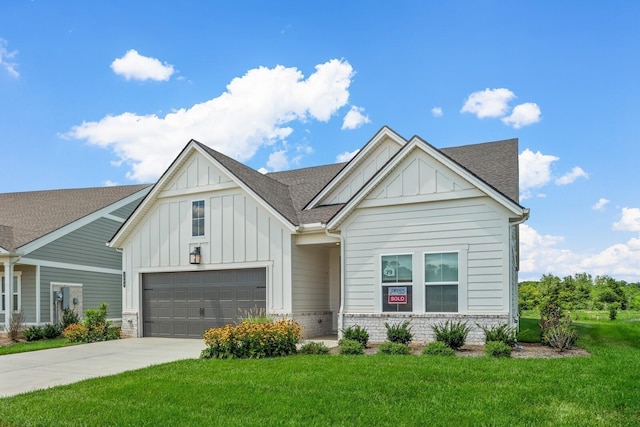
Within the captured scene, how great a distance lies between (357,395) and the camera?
7.46m

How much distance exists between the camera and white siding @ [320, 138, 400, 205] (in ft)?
57.7

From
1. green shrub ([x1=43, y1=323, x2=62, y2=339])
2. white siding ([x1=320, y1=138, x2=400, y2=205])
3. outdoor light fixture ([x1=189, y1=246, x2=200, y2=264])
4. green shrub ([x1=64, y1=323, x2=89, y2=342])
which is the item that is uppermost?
white siding ([x1=320, y1=138, x2=400, y2=205])

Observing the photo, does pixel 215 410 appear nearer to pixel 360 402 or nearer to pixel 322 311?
A: pixel 360 402

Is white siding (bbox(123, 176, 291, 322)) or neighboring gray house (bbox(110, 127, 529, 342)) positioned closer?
neighboring gray house (bbox(110, 127, 529, 342))

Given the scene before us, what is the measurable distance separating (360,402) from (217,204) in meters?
11.5

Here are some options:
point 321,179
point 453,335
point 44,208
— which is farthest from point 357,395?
point 44,208

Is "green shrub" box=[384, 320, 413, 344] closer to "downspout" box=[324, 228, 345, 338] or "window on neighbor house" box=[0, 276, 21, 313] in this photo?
"downspout" box=[324, 228, 345, 338]

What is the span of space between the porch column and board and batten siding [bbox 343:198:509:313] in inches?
482

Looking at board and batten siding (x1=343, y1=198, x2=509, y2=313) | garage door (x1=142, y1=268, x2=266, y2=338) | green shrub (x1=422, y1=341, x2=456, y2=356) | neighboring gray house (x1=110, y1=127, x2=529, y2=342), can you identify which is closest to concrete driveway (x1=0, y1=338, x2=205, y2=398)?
garage door (x1=142, y1=268, x2=266, y2=338)

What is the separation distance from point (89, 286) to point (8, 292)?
399 cm

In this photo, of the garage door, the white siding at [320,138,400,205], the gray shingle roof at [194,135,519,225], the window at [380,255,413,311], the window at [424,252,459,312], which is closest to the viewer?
the window at [424,252,459,312]

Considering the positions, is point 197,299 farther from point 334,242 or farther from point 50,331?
point 50,331

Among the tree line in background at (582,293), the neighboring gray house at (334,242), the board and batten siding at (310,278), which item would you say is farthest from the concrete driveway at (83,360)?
the tree line in background at (582,293)

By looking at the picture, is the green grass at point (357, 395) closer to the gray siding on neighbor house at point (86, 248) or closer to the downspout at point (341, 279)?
the downspout at point (341, 279)
